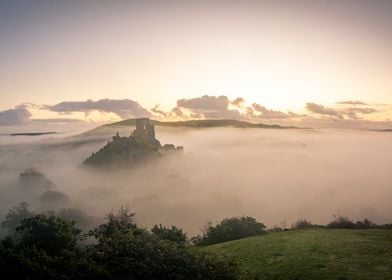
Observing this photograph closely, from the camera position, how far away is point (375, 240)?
45.5 m

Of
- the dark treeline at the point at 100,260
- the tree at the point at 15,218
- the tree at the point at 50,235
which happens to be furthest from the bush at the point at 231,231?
the tree at the point at 15,218

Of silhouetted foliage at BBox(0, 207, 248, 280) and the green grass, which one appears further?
the green grass

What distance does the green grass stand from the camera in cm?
3388

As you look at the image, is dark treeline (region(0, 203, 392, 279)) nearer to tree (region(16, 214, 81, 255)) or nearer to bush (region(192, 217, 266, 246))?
tree (region(16, 214, 81, 255))

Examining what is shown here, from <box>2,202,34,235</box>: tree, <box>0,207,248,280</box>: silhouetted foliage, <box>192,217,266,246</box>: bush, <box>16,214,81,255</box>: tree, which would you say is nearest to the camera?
<box>0,207,248,280</box>: silhouetted foliage

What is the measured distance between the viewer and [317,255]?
39.3 metres

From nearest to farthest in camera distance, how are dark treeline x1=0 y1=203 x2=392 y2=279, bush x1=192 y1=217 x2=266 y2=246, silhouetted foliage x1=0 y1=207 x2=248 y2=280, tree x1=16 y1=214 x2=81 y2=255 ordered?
silhouetted foliage x1=0 y1=207 x2=248 y2=280, dark treeline x1=0 y1=203 x2=392 y2=279, tree x1=16 y1=214 x2=81 y2=255, bush x1=192 y1=217 x2=266 y2=246

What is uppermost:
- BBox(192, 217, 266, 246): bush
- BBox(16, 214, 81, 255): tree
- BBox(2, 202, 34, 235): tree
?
BBox(16, 214, 81, 255): tree

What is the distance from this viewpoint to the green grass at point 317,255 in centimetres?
3388

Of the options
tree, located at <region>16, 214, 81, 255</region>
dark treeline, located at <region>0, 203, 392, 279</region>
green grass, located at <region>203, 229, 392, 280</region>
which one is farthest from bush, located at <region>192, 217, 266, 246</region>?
tree, located at <region>16, 214, 81, 255</region>

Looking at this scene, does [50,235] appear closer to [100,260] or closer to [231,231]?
[100,260]

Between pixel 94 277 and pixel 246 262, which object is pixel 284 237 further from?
pixel 94 277

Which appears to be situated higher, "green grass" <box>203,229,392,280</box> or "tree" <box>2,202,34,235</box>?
"green grass" <box>203,229,392,280</box>

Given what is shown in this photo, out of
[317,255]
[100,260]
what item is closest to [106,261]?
[100,260]
